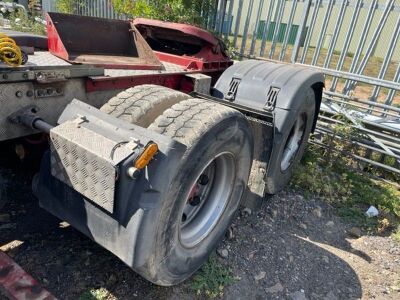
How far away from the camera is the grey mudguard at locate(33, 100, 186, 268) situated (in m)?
1.74

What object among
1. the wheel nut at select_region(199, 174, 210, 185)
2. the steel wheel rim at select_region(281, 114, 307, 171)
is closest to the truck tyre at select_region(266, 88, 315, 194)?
the steel wheel rim at select_region(281, 114, 307, 171)

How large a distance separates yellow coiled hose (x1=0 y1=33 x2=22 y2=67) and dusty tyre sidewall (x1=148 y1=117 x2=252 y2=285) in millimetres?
1030

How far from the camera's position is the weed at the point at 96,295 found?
2.25m

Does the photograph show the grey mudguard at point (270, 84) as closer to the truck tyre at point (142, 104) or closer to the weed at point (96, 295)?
the truck tyre at point (142, 104)

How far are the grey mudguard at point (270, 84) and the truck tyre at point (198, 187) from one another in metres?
0.63

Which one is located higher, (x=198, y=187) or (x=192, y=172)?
(x=192, y=172)

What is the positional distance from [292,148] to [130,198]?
2.48m

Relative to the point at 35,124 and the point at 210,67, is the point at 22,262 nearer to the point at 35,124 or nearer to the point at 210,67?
the point at 35,124

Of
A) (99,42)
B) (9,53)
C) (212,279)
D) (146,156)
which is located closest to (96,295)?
(212,279)

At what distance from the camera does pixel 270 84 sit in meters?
3.12

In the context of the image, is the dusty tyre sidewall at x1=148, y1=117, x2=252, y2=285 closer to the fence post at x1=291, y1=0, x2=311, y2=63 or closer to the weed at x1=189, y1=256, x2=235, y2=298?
the weed at x1=189, y1=256, x2=235, y2=298

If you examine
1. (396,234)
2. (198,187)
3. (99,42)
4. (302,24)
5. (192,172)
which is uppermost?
(302,24)

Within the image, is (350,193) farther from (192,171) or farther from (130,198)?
(130,198)

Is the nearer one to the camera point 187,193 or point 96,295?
point 187,193
